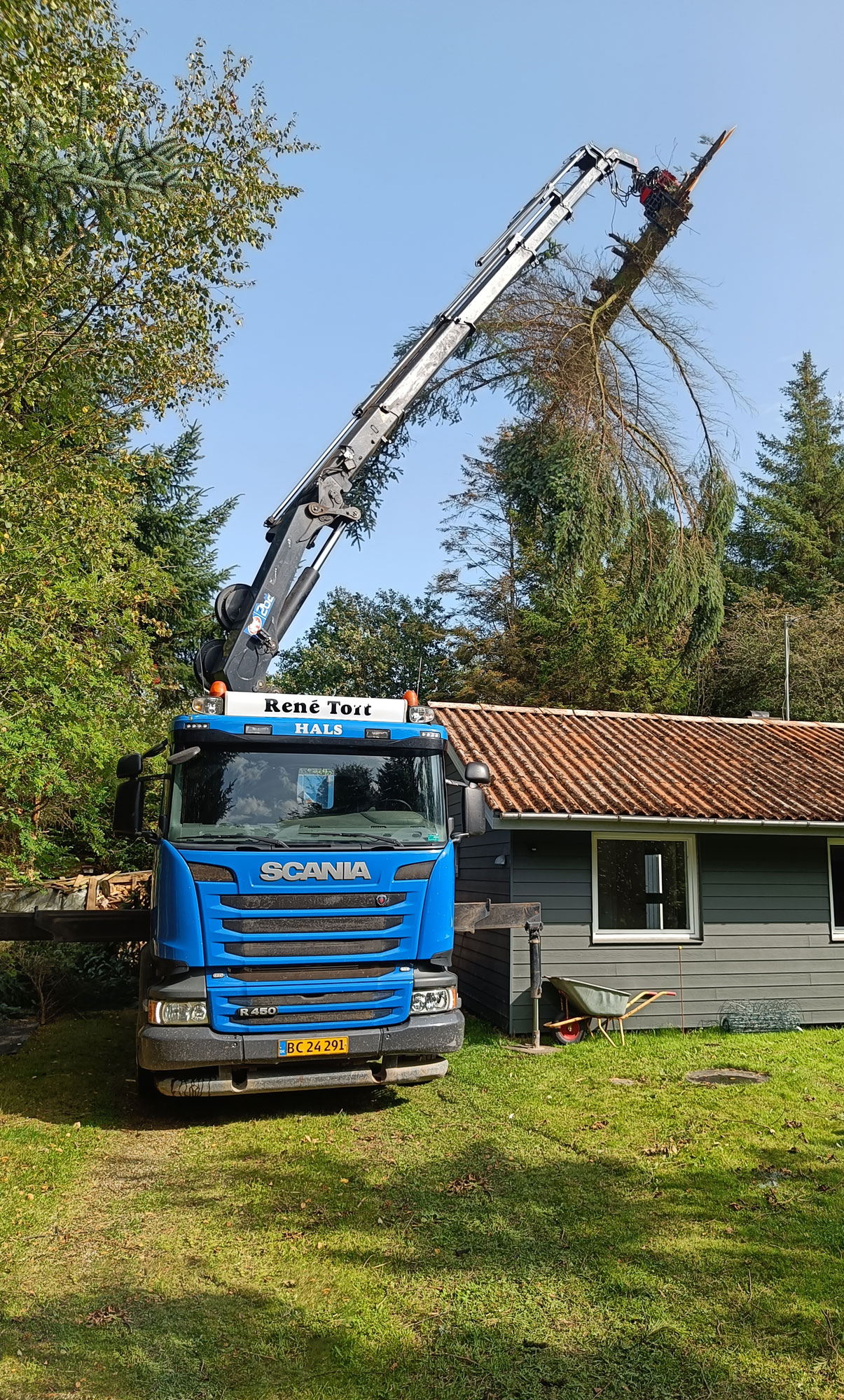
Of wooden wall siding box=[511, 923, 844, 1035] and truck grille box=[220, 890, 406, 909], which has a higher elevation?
truck grille box=[220, 890, 406, 909]

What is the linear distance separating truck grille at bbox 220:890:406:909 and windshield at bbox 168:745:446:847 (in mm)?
376

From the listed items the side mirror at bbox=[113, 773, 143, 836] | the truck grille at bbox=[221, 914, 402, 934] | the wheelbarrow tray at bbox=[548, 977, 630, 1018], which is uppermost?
the side mirror at bbox=[113, 773, 143, 836]

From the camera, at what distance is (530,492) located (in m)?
11.9

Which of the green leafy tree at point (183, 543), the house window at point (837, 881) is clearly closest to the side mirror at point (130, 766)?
the house window at point (837, 881)

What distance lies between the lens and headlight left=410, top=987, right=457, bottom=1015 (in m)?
7.08

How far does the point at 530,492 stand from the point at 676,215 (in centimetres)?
341

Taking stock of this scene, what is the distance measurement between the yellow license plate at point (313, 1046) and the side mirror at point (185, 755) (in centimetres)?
209

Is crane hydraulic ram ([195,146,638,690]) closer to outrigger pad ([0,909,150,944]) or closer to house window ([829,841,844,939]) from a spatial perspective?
outrigger pad ([0,909,150,944])

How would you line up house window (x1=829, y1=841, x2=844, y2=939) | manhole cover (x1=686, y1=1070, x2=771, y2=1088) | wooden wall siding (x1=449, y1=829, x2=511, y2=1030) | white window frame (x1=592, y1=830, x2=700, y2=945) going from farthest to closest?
house window (x1=829, y1=841, x2=844, y2=939)
white window frame (x1=592, y1=830, x2=700, y2=945)
wooden wall siding (x1=449, y1=829, x2=511, y2=1030)
manhole cover (x1=686, y1=1070, x2=771, y2=1088)

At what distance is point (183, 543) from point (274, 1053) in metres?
17.3

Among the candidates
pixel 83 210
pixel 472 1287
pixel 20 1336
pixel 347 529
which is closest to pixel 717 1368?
pixel 472 1287

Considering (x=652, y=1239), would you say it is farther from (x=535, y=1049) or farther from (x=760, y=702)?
(x=760, y=702)

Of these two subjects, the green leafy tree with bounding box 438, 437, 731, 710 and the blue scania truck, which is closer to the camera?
the blue scania truck

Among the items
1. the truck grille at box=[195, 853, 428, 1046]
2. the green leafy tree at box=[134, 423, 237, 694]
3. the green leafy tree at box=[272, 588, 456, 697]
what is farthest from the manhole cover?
the green leafy tree at box=[272, 588, 456, 697]
